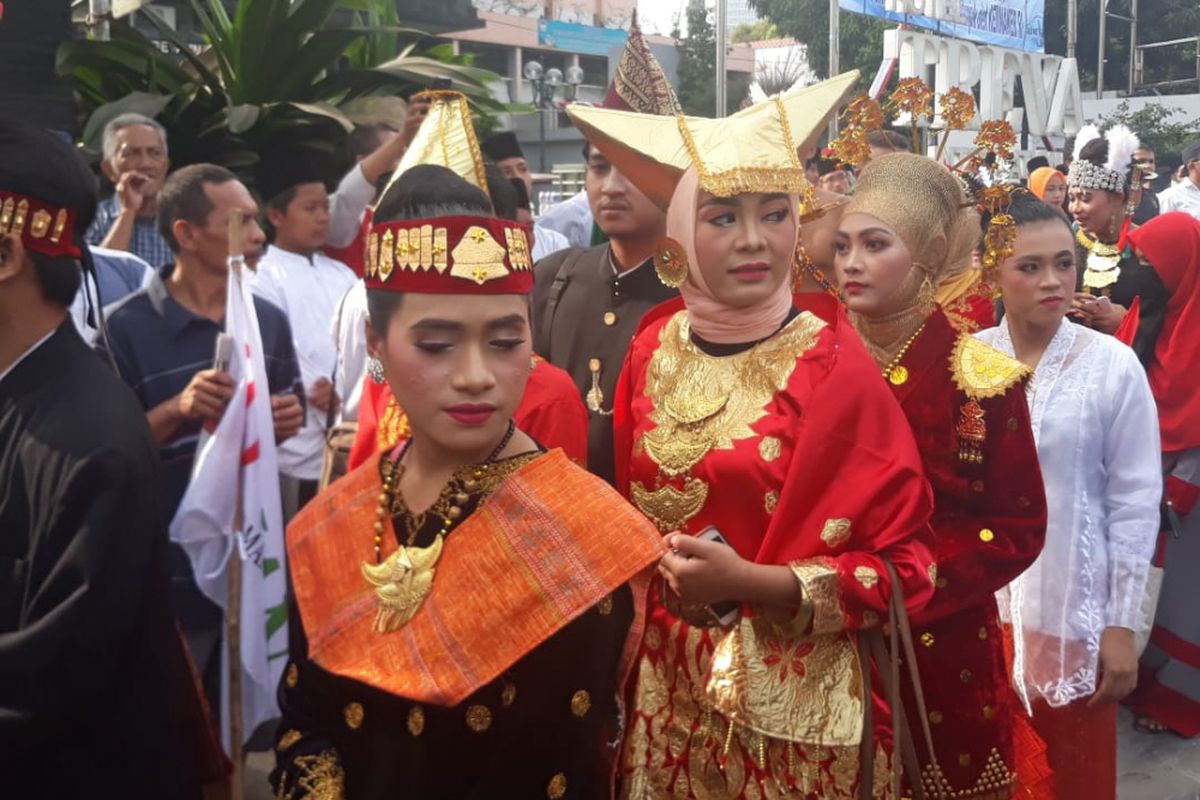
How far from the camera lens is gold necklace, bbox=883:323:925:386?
3309mm

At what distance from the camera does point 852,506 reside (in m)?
2.62

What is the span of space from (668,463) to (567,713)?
0.70 metres

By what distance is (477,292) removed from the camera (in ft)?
7.29

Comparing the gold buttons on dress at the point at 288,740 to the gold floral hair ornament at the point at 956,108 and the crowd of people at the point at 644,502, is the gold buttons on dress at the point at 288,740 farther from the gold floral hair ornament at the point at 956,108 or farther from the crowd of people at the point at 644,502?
the gold floral hair ornament at the point at 956,108

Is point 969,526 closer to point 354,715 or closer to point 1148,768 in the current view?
point 354,715

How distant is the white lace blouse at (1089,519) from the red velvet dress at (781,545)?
1.36 m

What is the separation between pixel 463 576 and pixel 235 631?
1777 mm

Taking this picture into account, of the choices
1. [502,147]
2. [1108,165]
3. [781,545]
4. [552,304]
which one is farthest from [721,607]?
[1108,165]

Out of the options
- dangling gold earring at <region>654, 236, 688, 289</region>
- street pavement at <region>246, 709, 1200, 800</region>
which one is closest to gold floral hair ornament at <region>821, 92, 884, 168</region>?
dangling gold earring at <region>654, 236, 688, 289</region>

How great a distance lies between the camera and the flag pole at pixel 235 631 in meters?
3.71

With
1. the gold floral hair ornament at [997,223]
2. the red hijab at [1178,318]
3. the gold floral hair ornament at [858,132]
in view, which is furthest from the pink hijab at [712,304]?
the red hijab at [1178,318]

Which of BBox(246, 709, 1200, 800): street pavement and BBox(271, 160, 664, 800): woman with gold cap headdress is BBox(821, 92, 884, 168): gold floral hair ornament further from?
BBox(246, 709, 1200, 800): street pavement

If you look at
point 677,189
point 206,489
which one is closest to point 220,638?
point 206,489

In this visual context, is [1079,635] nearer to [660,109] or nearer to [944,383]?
[944,383]
